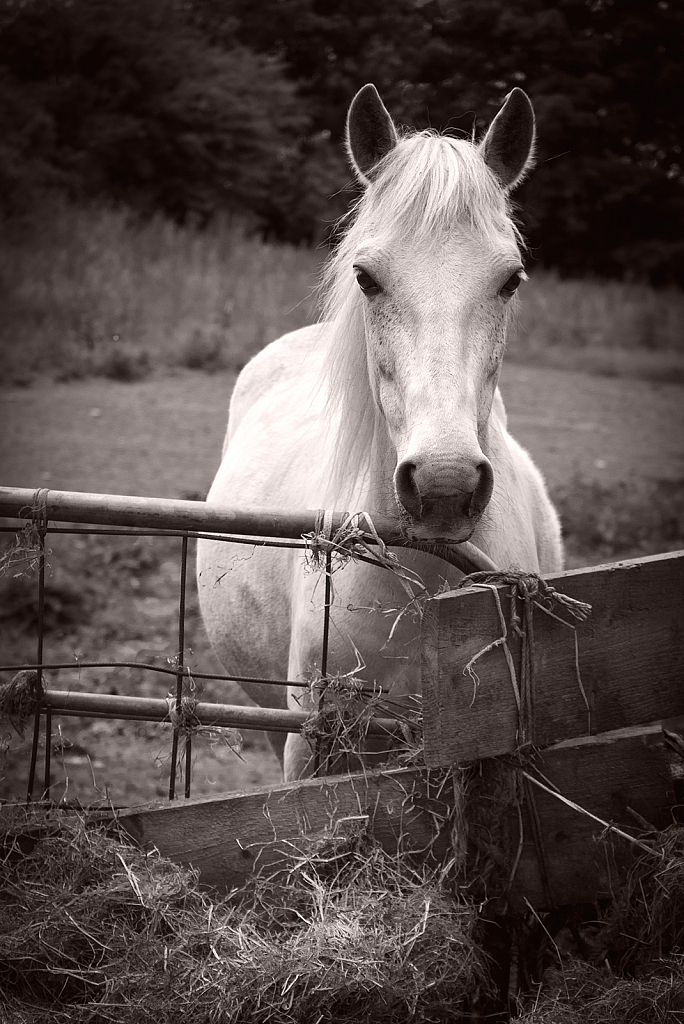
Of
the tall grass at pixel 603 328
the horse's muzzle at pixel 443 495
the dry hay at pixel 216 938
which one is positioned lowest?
the tall grass at pixel 603 328

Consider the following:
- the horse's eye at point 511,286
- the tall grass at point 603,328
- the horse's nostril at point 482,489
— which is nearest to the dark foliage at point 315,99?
the tall grass at point 603,328

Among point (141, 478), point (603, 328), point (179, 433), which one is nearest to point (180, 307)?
point (179, 433)

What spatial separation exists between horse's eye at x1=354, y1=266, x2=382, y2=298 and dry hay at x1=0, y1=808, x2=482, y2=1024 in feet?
3.53

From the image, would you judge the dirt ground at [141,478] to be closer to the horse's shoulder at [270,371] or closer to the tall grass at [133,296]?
the tall grass at [133,296]

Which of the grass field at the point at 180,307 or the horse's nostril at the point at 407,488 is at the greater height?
the horse's nostril at the point at 407,488

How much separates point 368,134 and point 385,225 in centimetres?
36

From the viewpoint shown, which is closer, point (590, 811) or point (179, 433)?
point (590, 811)

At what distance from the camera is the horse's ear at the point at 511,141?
1.90 meters

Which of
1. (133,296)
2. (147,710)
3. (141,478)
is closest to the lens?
(147,710)

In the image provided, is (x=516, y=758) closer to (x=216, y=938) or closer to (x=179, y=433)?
(x=216, y=938)

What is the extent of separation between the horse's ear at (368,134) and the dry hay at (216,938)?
4.90ft

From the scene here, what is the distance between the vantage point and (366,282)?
1727 mm

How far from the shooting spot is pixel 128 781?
3479mm

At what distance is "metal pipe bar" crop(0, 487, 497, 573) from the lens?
5.04ft
